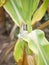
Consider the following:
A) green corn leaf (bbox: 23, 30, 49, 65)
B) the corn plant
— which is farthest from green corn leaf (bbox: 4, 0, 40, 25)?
green corn leaf (bbox: 23, 30, 49, 65)

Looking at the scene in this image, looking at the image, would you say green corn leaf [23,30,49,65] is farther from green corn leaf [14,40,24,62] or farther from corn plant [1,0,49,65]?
green corn leaf [14,40,24,62]

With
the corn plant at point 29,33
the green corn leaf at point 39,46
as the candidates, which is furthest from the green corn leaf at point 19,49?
the green corn leaf at point 39,46

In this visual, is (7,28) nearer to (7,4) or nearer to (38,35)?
(7,4)

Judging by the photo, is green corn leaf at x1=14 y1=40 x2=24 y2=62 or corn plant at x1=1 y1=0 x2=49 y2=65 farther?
green corn leaf at x1=14 y1=40 x2=24 y2=62

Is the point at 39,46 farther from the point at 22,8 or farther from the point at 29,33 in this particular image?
the point at 22,8

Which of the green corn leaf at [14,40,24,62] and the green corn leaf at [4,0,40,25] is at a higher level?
Result: the green corn leaf at [4,0,40,25]

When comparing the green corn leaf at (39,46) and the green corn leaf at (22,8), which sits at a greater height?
the green corn leaf at (22,8)

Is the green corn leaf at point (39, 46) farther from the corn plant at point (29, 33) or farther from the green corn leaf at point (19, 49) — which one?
the green corn leaf at point (19, 49)

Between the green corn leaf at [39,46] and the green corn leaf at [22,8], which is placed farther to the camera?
the green corn leaf at [22,8]
